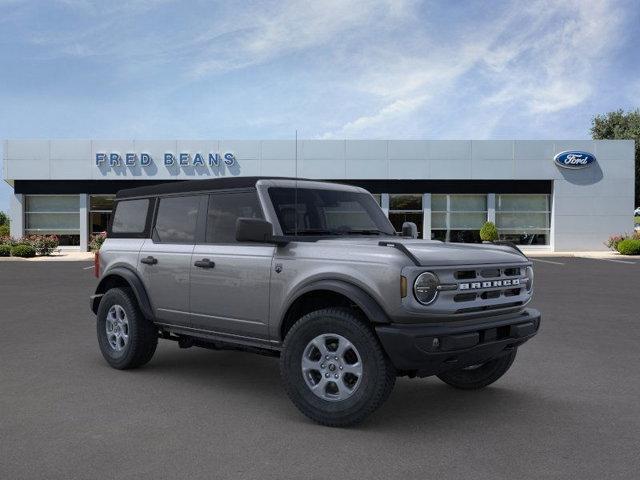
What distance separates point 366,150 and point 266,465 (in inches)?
1323

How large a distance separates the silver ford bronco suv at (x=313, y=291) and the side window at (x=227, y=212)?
0.04ft

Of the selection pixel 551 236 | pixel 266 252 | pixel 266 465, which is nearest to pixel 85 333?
pixel 266 252

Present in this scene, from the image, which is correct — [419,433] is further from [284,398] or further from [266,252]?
[266,252]

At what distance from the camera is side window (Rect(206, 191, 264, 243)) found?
5663 millimetres

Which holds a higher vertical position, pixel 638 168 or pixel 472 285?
pixel 638 168

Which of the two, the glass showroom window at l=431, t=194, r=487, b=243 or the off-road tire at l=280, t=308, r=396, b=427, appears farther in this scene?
the glass showroom window at l=431, t=194, r=487, b=243

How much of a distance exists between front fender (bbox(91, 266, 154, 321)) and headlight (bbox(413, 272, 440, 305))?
3061 millimetres

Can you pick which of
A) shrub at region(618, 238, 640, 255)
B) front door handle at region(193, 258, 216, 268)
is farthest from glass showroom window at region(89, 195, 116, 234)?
front door handle at region(193, 258, 216, 268)

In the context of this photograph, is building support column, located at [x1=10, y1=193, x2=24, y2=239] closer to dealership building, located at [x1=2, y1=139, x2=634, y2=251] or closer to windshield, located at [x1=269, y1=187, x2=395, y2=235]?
dealership building, located at [x1=2, y1=139, x2=634, y2=251]

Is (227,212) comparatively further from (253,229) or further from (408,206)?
(408,206)

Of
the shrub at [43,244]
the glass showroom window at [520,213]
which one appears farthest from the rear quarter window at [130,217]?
the glass showroom window at [520,213]

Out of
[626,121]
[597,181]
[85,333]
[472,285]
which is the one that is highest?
[626,121]

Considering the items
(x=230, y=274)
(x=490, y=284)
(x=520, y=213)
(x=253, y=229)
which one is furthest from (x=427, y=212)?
(x=253, y=229)

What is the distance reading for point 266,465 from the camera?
394 cm
